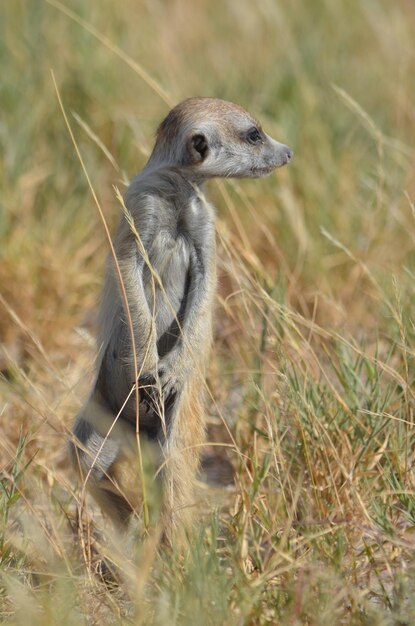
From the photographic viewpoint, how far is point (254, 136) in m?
3.31

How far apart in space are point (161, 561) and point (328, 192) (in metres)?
2.93

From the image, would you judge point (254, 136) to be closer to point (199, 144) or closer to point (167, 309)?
point (199, 144)

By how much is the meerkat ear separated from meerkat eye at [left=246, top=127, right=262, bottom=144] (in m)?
0.17

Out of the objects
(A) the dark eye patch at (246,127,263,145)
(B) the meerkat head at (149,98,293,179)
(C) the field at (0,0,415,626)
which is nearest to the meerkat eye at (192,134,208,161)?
(B) the meerkat head at (149,98,293,179)

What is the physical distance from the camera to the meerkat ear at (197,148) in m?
3.16

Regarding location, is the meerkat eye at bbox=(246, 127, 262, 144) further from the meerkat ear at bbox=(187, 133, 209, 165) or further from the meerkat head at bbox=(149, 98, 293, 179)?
the meerkat ear at bbox=(187, 133, 209, 165)

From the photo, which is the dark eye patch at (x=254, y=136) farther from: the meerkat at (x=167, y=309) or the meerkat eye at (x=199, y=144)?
Result: the meerkat eye at (x=199, y=144)

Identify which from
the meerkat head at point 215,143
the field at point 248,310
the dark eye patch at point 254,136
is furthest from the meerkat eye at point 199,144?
the field at point 248,310

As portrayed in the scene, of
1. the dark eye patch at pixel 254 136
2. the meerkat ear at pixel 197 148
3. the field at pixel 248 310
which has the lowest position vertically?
the field at pixel 248 310

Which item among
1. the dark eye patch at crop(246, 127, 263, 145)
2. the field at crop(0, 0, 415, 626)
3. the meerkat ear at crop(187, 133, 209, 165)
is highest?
the meerkat ear at crop(187, 133, 209, 165)

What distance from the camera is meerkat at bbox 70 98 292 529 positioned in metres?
3.12

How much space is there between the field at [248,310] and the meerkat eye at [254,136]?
0.37m

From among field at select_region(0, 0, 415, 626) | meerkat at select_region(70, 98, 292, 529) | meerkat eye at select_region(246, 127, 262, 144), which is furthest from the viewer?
meerkat eye at select_region(246, 127, 262, 144)

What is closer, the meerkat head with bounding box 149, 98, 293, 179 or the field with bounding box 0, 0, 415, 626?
the field with bounding box 0, 0, 415, 626
